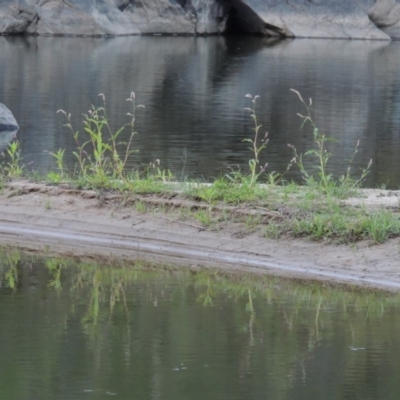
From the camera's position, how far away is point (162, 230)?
27.1 feet

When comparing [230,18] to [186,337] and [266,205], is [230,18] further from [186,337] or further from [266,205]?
[186,337]

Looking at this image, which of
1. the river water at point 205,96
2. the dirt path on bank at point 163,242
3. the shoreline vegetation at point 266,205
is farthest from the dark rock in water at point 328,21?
the dirt path on bank at point 163,242

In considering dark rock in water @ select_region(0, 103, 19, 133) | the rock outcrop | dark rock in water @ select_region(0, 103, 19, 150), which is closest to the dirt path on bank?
dark rock in water @ select_region(0, 103, 19, 150)

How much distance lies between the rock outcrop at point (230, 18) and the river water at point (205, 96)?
218cm

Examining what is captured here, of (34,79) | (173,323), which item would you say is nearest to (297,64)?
(34,79)

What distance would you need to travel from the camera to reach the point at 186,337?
5.99m

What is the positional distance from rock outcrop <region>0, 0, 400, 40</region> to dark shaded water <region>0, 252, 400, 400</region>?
97.2 feet

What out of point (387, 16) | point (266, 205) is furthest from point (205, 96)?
point (387, 16)

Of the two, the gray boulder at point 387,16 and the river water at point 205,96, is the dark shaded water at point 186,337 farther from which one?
the gray boulder at point 387,16

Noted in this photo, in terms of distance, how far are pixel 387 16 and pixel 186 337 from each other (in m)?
36.8

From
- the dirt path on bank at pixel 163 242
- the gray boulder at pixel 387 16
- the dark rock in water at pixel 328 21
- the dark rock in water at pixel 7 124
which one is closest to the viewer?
the dirt path on bank at pixel 163 242

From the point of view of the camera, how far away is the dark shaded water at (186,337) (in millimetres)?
5254

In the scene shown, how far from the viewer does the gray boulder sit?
41.2 meters

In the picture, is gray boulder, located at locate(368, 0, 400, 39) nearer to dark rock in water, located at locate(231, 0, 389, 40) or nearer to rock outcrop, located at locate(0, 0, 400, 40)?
rock outcrop, located at locate(0, 0, 400, 40)
